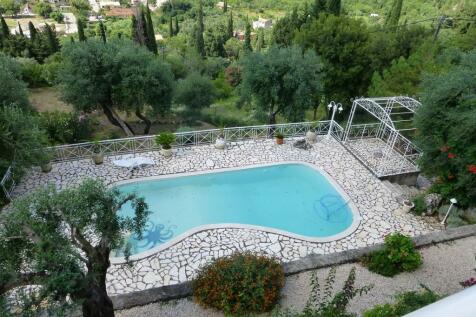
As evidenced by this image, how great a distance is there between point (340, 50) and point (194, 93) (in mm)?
8192

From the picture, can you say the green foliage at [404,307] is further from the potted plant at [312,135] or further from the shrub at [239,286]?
the potted plant at [312,135]

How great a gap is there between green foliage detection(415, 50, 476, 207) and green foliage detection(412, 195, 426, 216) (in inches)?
20.8

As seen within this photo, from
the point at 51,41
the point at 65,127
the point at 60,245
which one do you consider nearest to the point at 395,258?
the point at 60,245

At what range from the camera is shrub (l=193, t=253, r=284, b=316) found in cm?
640

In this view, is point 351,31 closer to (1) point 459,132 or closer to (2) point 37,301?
(1) point 459,132

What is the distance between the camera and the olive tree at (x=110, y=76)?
1380cm

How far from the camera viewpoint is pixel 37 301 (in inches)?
168

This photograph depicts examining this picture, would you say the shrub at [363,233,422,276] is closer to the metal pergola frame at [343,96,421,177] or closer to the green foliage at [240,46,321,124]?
the metal pergola frame at [343,96,421,177]

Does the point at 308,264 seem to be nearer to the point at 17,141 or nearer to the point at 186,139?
the point at 186,139

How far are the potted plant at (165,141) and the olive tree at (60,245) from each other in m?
6.85

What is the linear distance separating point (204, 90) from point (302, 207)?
10.4 metres

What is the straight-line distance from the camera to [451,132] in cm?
912

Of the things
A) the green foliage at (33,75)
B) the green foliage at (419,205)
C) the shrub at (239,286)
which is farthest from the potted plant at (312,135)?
the green foliage at (33,75)

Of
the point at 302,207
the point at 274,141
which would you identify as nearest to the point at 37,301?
the point at 302,207
